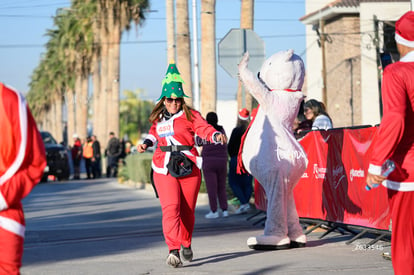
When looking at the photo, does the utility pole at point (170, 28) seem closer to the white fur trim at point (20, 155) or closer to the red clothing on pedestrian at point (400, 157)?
the red clothing on pedestrian at point (400, 157)

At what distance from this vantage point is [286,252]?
9.09 m

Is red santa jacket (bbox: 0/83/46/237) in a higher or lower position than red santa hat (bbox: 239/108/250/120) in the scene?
higher

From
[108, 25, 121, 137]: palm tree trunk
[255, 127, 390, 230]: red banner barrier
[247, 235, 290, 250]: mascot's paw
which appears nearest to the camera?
[255, 127, 390, 230]: red banner barrier

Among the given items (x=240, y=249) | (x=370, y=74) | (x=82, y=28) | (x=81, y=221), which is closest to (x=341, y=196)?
(x=240, y=249)

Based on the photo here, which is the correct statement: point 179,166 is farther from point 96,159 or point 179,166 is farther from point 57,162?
point 96,159

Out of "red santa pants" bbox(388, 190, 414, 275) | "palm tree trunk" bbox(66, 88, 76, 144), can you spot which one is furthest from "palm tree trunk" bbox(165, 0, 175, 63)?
"palm tree trunk" bbox(66, 88, 76, 144)

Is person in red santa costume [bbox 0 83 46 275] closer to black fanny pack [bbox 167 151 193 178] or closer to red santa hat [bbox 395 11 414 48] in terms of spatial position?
red santa hat [bbox 395 11 414 48]

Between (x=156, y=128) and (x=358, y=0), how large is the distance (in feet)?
123

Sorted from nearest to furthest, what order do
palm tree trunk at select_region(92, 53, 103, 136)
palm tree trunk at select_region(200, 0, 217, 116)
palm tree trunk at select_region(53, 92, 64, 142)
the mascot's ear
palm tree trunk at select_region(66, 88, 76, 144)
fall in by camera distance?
1. the mascot's ear
2. palm tree trunk at select_region(200, 0, 217, 116)
3. palm tree trunk at select_region(92, 53, 103, 136)
4. palm tree trunk at select_region(66, 88, 76, 144)
5. palm tree trunk at select_region(53, 92, 64, 142)

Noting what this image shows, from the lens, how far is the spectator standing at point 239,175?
14.1 m

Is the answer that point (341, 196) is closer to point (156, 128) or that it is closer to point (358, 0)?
point (156, 128)

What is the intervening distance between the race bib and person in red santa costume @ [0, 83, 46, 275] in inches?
163

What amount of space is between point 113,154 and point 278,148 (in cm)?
2430

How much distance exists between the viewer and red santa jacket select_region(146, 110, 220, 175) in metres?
8.37
